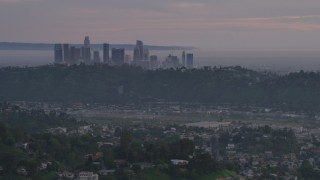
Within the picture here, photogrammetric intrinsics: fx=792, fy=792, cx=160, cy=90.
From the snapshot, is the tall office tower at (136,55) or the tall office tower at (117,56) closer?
the tall office tower at (117,56)

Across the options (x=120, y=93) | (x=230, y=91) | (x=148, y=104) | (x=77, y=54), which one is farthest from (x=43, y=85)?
(x=77, y=54)

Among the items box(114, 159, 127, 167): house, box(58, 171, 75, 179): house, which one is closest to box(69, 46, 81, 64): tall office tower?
box(114, 159, 127, 167): house

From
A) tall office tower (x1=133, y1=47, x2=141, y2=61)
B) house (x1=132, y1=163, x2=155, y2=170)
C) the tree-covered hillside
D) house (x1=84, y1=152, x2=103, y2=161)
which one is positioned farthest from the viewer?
tall office tower (x1=133, y1=47, x2=141, y2=61)

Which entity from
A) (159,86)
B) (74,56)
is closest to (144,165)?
(159,86)

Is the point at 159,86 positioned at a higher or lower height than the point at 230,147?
higher

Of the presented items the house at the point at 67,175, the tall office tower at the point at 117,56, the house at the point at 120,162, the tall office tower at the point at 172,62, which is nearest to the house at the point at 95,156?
the house at the point at 120,162

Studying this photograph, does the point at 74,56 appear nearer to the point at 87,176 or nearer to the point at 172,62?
the point at 172,62

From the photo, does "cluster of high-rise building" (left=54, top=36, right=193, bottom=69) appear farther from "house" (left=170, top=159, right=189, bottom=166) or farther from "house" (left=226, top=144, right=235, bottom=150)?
"house" (left=170, top=159, right=189, bottom=166)

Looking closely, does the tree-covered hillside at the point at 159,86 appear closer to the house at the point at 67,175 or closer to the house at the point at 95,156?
the house at the point at 95,156

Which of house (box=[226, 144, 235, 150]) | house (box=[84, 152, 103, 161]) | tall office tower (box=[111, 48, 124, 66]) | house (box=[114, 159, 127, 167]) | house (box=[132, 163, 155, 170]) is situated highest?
tall office tower (box=[111, 48, 124, 66])

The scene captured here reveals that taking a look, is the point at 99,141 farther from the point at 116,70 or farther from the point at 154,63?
the point at 154,63

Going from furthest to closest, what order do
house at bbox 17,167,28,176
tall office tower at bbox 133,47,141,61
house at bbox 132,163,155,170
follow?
tall office tower at bbox 133,47,141,61, house at bbox 132,163,155,170, house at bbox 17,167,28,176
